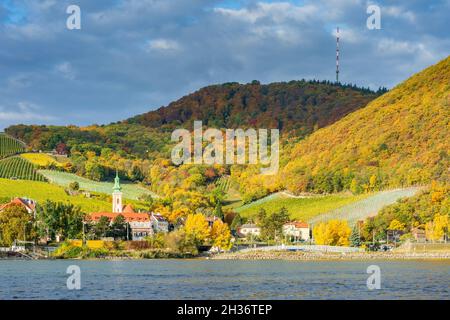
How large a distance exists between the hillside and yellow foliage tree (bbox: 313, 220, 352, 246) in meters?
24.8

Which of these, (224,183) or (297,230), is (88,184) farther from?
(297,230)

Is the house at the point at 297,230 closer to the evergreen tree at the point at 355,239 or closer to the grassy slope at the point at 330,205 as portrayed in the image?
the grassy slope at the point at 330,205

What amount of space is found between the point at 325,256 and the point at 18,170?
225 ft

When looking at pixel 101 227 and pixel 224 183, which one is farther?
pixel 224 183

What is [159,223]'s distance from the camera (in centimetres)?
11850

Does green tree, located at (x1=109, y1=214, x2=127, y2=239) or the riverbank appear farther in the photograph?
green tree, located at (x1=109, y1=214, x2=127, y2=239)

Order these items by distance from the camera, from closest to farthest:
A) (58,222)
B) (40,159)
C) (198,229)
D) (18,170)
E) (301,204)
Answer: (58,222) < (198,229) < (301,204) < (18,170) < (40,159)

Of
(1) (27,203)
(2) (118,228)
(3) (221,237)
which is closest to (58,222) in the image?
→ (2) (118,228)

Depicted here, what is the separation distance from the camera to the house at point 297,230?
376ft

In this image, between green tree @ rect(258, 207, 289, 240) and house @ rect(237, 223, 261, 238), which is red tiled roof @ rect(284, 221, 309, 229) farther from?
house @ rect(237, 223, 261, 238)

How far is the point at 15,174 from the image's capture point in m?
142

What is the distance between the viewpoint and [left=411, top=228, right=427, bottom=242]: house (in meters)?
100

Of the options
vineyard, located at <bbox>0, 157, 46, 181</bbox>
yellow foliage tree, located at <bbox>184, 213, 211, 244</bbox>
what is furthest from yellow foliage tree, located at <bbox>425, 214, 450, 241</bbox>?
vineyard, located at <bbox>0, 157, 46, 181</bbox>
